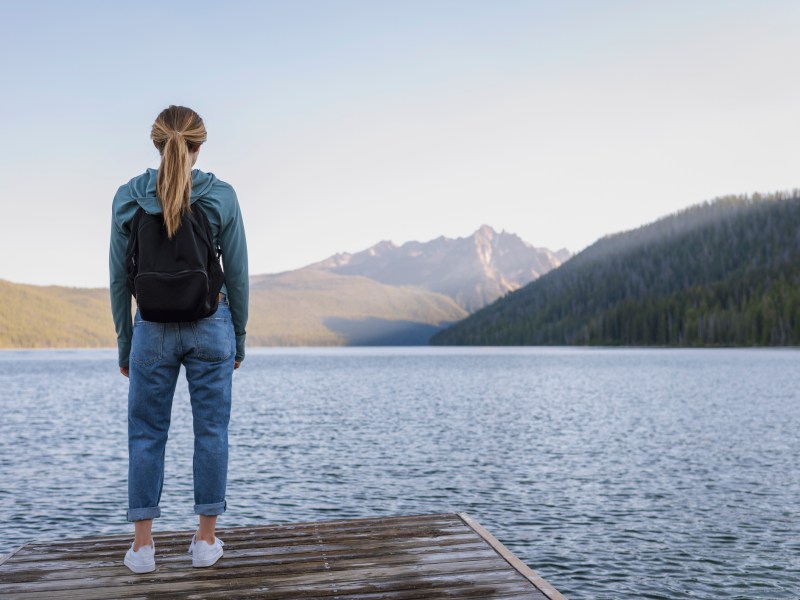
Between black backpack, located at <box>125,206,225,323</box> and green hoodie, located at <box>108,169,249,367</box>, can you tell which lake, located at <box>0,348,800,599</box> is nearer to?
green hoodie, located at <box>108,169,249,367</box>

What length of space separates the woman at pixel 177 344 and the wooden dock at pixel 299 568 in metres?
0.41

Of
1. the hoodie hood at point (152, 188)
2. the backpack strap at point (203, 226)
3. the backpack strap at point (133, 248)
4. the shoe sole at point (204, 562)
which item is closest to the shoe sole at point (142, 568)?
the shoe sole at point (204, 562)

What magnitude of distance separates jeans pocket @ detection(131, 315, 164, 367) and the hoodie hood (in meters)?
1.01

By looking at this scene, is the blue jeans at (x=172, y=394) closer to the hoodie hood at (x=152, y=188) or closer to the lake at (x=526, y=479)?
the hoodie hood at (x=152, y=188)

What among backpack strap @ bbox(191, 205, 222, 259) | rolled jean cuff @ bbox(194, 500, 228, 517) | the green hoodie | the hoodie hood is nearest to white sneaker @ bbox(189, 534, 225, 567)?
rolled jean cuff @ bbox(194, 500, 228, 517)

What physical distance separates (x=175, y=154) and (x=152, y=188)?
1.19 feet

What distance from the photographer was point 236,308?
6781mm

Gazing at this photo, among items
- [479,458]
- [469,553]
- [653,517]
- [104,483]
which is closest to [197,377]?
[469,553]

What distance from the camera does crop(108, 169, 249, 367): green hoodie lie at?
21.0 feet

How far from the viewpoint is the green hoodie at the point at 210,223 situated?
6.39 metres

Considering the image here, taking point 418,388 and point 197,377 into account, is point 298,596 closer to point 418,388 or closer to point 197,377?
point 197,377

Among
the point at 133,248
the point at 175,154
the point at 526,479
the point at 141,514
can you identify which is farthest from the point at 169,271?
the point at 526,479

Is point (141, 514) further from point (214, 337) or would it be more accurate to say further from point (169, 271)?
point (169, 271)

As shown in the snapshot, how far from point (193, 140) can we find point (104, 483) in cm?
2039
